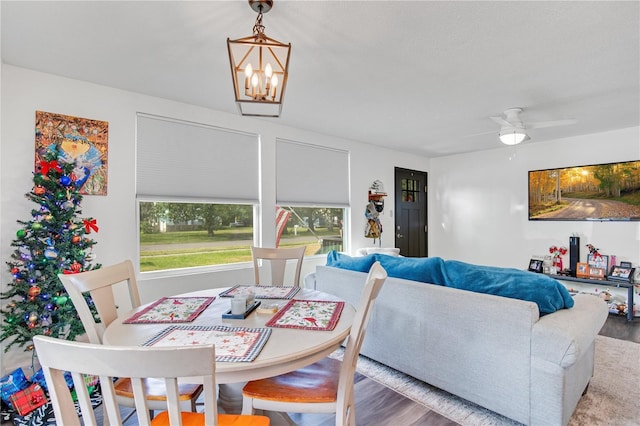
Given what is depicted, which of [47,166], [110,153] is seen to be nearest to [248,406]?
[47,166]

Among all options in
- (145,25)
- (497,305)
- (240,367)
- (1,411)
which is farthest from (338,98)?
(1,411)

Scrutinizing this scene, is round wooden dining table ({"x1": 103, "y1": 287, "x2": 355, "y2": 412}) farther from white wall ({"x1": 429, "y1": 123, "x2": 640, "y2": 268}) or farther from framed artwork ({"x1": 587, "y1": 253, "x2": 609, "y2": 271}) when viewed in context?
white wall ({"x1": 429, "y1": 123, "x2": 640, "y2": 268})

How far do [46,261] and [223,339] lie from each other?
186 centimetres

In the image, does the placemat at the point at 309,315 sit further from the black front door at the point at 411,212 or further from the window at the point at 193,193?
the black front door at the point at 411,212

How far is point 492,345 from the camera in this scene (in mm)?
1907

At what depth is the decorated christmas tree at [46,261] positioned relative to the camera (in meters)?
2.24

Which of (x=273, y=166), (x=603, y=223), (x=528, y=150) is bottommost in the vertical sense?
(x=603, y=223)

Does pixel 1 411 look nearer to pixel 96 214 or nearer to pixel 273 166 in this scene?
pixel 96 214

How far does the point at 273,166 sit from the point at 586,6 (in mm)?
3217

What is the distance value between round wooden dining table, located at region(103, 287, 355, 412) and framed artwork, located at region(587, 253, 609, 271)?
4412 millimetres

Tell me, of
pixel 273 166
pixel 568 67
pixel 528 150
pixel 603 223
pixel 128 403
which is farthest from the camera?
pixel 528 150

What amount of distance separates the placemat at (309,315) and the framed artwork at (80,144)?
7.35 feet

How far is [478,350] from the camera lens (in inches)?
77.8

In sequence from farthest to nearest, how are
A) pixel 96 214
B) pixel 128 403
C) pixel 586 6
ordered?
pixel 96 214
pixel 586 6
pixel 128 403
